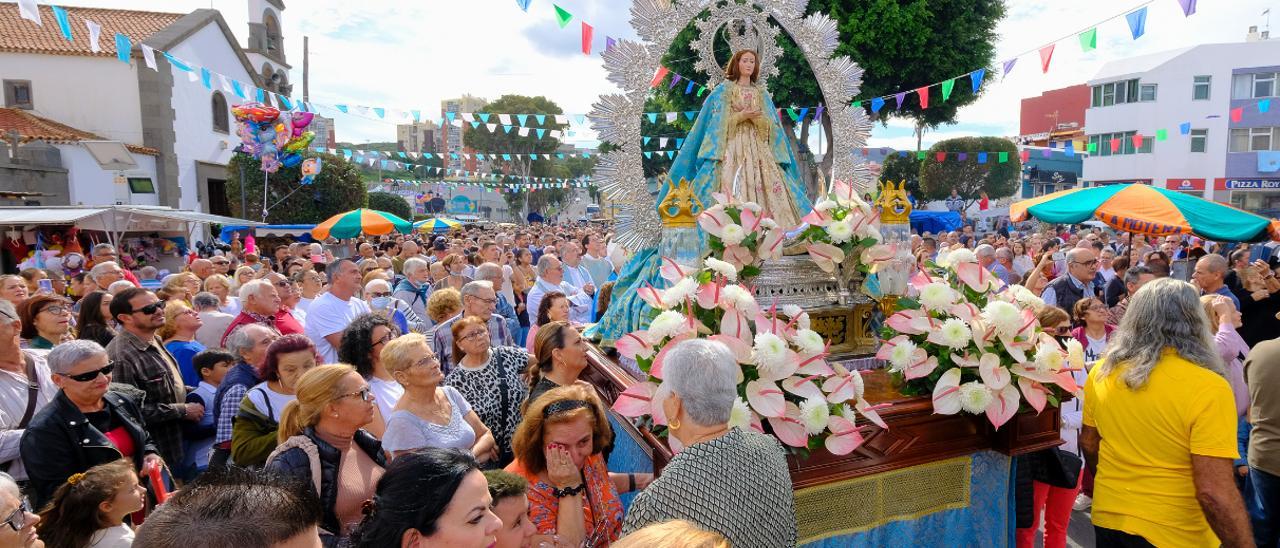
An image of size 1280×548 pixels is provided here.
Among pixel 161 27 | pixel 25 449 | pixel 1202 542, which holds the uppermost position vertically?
pixel 161 27

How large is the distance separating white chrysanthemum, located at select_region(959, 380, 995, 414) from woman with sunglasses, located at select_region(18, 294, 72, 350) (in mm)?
5263

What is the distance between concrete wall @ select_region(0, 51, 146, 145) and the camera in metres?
19.5

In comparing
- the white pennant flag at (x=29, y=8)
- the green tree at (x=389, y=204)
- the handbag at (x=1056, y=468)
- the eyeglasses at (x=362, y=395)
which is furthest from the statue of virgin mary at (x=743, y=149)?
the green tree at (x=389, y=204)

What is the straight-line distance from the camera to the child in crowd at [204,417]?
3908 millimetres

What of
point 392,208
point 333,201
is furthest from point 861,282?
point 392,208

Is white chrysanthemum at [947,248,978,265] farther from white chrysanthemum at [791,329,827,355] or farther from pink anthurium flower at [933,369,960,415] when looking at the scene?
white chrysanthemum at [791,329,827,355]

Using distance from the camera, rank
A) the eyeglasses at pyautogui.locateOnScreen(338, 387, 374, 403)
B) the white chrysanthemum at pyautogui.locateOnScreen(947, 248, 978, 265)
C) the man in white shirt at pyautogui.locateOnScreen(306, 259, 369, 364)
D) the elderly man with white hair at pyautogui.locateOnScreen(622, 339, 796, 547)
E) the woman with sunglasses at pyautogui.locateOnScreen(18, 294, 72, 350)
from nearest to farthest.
→ the elderly man with white hair at pyautogui.locateOnScreen(622, 339, 796, 547) < the eyeglasses at pyautogui.locateOnScreen(338, 387, 374, 403) < the white chrysanthemum at pyautogui.locateOnScreen(947, 248, 978, 265) < the woman with sunglasses at pyautogui.locateOnScreen(18, 294, 72, 350) < the man in white shirt at pyautogui.locateOnScreen(306, 259, 369, 364)

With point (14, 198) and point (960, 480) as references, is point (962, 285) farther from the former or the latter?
point (14, 198)

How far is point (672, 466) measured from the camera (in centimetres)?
192

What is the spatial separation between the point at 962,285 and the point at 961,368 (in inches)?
21.1

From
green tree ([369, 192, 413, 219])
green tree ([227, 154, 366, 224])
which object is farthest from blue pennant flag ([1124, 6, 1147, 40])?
green tree ([369, 192, 413, 219])

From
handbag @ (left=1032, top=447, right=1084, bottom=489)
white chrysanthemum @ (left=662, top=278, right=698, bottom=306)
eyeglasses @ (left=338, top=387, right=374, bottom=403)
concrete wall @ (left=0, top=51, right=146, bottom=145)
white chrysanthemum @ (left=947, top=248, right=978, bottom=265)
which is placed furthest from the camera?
concrete wall @ (left=0, top=51, right=146, bottom=145)

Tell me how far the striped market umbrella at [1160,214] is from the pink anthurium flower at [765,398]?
21.0ft

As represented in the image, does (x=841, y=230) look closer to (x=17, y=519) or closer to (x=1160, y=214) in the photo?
(x=17, y=519)
